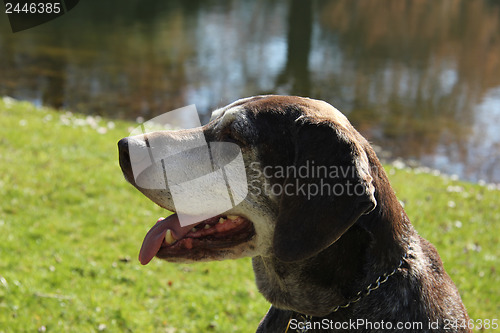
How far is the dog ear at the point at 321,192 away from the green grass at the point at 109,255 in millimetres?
2471

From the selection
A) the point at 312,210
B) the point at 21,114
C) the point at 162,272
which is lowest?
the point at 21,114

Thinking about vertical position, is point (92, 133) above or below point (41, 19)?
above

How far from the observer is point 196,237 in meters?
2.91

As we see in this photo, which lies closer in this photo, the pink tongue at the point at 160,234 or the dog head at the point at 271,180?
the dog head at the point at 271,180

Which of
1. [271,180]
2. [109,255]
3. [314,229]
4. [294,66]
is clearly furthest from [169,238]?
[294,66]

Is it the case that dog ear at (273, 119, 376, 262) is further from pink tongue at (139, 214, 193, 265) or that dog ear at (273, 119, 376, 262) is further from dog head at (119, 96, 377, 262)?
pink tongue at (139, 214, 193, 265)

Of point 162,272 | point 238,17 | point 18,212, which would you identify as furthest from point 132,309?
point 238,17

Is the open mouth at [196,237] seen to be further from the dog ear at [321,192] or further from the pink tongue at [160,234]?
the dog ear at [321,192]

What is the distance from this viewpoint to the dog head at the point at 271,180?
2.44 meters

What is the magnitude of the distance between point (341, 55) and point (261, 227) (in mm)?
19849

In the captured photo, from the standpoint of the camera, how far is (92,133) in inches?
364

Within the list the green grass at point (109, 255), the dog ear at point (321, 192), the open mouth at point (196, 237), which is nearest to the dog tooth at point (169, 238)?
the open mouth at point (196, 237)

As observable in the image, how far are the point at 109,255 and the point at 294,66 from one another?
14.9 m

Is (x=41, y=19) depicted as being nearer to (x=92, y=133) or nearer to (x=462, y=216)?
(x=92, y=133)
